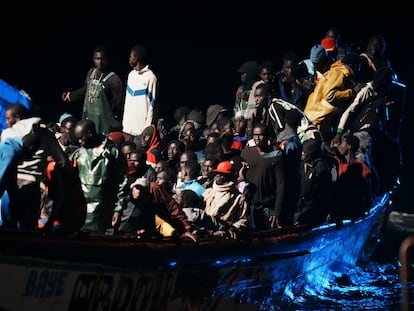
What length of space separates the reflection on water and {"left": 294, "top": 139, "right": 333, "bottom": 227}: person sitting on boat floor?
99cm

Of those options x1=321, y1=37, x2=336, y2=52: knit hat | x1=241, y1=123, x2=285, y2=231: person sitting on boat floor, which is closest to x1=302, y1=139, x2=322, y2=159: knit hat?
x1=241, y1=123, x2=285, y2=231: person sitting on boat floor

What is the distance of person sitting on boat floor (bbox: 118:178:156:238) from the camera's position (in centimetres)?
885

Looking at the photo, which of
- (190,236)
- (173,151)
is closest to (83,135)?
(190,236)

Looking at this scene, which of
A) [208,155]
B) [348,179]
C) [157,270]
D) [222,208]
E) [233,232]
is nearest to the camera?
[157,270]

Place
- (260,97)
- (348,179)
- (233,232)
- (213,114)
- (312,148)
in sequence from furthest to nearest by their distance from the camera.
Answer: (213,114) < (348,179) < (260,97) < (312,148) < (233,232)

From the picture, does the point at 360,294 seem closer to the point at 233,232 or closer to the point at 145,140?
the point at 145,140

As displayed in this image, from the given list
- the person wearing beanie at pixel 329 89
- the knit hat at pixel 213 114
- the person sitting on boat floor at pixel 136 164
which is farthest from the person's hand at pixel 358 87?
the person sitting on boat floor at pixel 136 164

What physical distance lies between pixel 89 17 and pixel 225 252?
6.89 meters

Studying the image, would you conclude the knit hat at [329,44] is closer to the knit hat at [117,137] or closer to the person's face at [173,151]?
the person's face at [173,151]

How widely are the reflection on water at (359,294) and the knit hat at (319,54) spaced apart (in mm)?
2898

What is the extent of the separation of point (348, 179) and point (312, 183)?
3.93 feet

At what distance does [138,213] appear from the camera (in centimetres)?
900

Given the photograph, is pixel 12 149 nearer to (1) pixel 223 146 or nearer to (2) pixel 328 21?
(1) pixel 223 146

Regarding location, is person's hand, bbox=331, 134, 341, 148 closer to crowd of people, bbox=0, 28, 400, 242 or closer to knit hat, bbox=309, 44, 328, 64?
crowd of people, bbox=0, 28, 400, 242
